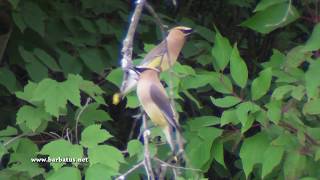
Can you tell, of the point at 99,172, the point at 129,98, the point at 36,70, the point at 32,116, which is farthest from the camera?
the point at 36,70

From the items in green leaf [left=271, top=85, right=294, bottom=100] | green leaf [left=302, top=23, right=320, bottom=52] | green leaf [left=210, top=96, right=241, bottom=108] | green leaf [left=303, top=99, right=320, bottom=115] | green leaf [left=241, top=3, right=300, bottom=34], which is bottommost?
green leaf [left=303, top=99, right=320, bottom=115]

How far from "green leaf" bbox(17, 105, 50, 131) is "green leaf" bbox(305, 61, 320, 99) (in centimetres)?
91

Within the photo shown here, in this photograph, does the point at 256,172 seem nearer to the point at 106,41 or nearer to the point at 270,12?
the point at 270,12

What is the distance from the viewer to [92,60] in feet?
10.3

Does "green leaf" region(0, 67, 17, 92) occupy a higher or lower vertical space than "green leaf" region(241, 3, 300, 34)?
lower

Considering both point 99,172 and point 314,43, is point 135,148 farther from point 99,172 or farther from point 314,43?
point 314,43

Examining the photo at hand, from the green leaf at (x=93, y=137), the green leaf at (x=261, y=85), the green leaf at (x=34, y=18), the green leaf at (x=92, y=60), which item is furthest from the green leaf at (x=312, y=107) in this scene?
the green leaf at (x=34, y=18)

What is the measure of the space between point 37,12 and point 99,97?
65 cm

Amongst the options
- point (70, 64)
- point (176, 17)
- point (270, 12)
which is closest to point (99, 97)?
point (70, 64)

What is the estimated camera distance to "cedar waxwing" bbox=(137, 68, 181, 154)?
1.33 metres

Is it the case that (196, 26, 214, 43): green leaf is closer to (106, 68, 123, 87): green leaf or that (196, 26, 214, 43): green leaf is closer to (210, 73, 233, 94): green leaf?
(210, 73, 233, 94): green leaf

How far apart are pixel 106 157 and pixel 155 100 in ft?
3.03

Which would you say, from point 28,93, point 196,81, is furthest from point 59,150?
point 196,81

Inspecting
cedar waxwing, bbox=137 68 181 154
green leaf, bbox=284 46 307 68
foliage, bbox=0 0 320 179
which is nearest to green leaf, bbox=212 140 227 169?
foliage, bbox=0 0 320 179
